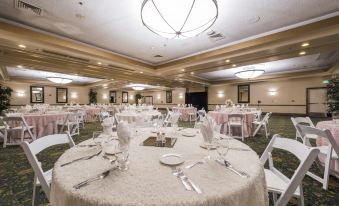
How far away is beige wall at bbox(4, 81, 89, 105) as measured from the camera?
557 inches

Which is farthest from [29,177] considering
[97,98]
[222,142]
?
[97,98]

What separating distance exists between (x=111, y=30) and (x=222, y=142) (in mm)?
4656

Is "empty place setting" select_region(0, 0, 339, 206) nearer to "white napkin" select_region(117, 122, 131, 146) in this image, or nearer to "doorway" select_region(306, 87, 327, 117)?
"white napkin" select_region(117, 122, 131, 146)

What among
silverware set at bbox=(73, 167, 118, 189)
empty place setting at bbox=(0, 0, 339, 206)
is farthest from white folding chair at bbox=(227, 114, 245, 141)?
silverware set at bbox=(73, 167, 118, 189)

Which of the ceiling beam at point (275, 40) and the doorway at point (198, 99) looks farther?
the doorway at point (198, 99)

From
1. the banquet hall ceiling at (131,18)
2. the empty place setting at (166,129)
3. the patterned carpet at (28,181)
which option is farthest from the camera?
the banquet hall ceiling at (131,18)

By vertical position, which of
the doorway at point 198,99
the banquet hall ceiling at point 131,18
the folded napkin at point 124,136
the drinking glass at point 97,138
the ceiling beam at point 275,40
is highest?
the banquet hall ceiling at point 131,18

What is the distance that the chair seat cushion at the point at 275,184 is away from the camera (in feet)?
4.42

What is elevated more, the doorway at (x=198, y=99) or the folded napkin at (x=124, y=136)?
the doorway at (x=198, y=99)

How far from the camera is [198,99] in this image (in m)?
17.9

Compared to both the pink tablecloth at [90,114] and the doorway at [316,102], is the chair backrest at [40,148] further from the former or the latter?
the doorway at [316,102]

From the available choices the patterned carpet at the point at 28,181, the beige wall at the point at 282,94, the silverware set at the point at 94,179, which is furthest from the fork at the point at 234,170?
the beige wall at the point at 282,94

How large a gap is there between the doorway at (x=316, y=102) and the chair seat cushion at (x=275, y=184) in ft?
44.6

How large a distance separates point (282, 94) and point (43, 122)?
583 inches
